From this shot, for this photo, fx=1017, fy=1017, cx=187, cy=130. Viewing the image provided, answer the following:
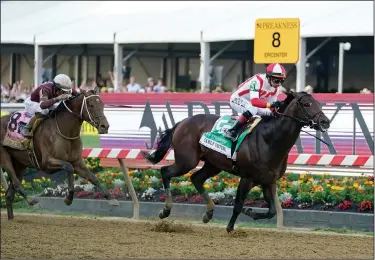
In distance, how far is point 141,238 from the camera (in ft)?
37.5

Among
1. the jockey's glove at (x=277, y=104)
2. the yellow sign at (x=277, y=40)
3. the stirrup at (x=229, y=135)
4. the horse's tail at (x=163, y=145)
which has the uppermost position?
the yellow sign at (x=277, y=40)

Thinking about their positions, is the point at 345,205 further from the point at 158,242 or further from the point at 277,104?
the point at 158,242

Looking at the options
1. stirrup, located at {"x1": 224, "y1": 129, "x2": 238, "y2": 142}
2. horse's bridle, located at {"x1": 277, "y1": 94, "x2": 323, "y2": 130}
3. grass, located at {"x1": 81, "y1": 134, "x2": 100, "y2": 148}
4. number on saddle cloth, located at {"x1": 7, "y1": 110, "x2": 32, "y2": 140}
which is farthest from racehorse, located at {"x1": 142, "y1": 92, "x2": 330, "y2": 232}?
grass, located at {"x1": 81, "y1": 134, "x2": 100, "y2": 148}

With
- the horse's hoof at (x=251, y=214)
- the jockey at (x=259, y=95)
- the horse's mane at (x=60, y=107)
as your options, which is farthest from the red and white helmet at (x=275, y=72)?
the horse's mane at (x=60, y=107)

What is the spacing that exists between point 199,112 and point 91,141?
11.3ft

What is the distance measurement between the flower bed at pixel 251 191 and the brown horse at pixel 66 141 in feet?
4.84

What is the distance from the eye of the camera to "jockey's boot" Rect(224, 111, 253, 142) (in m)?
11.8

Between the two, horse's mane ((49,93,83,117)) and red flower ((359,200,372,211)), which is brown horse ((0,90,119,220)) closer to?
horse's mane ((49,93,83,117))

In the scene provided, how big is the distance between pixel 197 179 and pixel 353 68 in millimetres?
14845

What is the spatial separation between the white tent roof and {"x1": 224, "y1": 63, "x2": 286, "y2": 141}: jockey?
10257 millimetres

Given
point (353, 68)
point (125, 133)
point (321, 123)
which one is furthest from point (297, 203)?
point (353, 68)

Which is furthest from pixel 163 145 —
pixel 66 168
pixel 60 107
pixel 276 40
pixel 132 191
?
pixel 276 40

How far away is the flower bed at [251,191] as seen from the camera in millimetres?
12875

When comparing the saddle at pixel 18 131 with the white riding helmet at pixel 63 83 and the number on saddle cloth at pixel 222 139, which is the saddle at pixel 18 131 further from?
the number on saddle cloth at pixel 222 139
